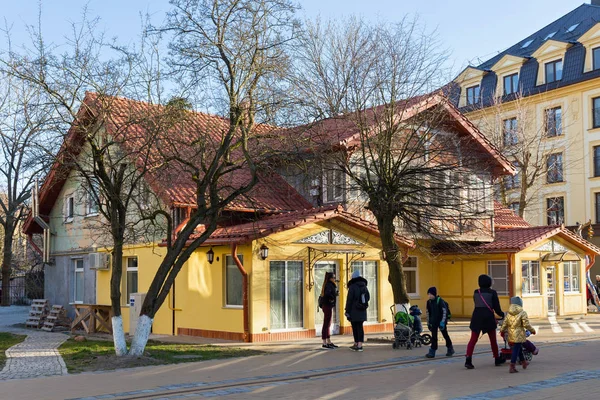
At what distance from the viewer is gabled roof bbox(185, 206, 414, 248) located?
1811cm

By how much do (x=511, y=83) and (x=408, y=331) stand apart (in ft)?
100

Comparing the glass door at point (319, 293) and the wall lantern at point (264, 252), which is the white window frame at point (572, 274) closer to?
the glass door at point (319, 293)

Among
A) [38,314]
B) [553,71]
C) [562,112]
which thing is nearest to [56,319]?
[38,314]

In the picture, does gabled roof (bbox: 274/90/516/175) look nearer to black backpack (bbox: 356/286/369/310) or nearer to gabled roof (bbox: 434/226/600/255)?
black backpack (bbox: 356/286/369/310)

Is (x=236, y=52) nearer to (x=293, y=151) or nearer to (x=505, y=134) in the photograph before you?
(x=293, y=151)

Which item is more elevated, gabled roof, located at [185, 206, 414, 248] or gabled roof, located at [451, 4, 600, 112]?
gabled roof, located at [451, 4, 600, 112]

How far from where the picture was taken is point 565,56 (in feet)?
134

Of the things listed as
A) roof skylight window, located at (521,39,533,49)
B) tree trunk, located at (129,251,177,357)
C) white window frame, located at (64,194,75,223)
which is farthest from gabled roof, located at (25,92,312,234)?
roof skylight window, located at (521,39,533,49)

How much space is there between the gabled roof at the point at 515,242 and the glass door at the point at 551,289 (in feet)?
4.58

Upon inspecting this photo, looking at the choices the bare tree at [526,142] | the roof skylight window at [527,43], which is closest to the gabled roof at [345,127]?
the bare tree at [526,142]

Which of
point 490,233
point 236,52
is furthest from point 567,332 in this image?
point 236,52

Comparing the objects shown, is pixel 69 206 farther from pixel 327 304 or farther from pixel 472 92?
pixel 472 92

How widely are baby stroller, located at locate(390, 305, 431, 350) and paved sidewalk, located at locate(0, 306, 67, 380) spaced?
7.13m

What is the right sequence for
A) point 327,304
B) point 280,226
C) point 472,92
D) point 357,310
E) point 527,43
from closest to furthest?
1. point 357,310
2. point 327,304
3. point 280,226
4. point 472,92
5. point 527,43
